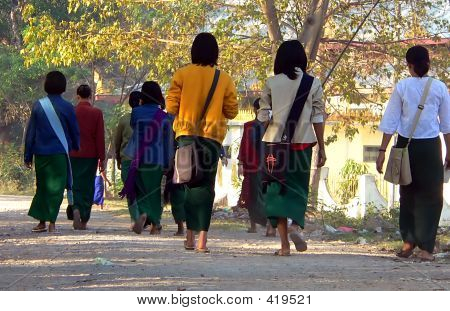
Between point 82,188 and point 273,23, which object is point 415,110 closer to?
point 82,188

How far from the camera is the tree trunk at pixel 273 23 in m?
17.7

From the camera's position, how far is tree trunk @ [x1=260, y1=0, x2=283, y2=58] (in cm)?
1773

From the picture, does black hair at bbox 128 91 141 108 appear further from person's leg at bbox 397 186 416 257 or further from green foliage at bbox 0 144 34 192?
green foliage at bbox 0 144 34 192

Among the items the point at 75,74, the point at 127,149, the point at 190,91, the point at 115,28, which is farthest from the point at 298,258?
the point at 75,74

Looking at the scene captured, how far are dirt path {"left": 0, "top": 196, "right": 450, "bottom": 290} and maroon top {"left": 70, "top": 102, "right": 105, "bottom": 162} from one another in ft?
4.54

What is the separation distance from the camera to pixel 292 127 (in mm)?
9648

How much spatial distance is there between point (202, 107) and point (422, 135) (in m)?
2.06

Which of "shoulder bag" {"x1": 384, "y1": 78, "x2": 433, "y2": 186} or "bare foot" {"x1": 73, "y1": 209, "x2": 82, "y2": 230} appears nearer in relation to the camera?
"shoulder bag" {"x1": 384, "y1": 78, "x2": 433, "y2": 186}

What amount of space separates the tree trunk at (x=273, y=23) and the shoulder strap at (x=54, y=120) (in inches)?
243

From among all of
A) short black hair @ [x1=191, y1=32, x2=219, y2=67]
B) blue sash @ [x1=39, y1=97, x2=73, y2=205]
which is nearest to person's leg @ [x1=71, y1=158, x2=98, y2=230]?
blue sash @ [x1=39, y1=97, x2=73, y2=205]

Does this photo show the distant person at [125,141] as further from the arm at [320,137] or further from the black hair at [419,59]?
the black hair at [419,59]

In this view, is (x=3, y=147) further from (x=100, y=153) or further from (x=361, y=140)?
(x=100, y=153)

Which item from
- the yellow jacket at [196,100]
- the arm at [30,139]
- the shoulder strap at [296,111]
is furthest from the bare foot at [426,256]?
the arm at [30,139]
